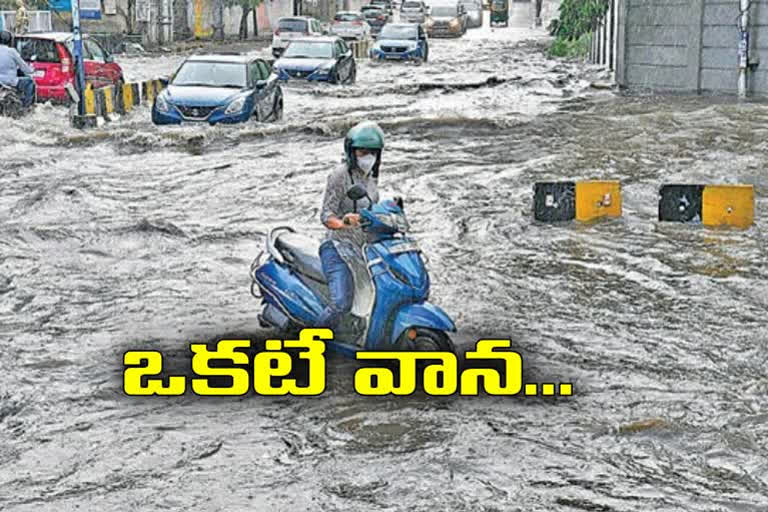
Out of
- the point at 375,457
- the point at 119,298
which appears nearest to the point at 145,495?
the point at 375,457

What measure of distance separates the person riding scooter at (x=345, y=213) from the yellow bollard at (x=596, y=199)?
5569mm

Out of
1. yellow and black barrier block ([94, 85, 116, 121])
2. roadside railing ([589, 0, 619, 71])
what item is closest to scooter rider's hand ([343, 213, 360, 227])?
yellow and black barrier block ([94, 85, 116, 121])

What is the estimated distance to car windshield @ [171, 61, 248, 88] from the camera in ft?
70.0

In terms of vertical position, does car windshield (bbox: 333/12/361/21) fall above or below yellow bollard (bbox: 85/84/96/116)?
above

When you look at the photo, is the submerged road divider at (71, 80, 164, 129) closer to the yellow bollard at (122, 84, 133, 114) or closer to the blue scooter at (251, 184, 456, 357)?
the yellow bollard at (122, 84, 133, 114)

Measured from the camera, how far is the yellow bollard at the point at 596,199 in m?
12.8

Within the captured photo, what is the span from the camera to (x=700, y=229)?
488 inches

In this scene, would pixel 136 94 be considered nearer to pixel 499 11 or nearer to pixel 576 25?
pixel 576 25

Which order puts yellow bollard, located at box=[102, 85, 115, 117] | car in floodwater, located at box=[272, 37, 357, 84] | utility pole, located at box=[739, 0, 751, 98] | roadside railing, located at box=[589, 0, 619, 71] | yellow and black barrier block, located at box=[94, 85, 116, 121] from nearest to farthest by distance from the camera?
yellow and black barrier block, located at box=[94, 85, 116, 121]
yellow bollard, located at box=[102, 85, 115, 117]
utility pole, located at box=[739, 0, 751, 98]
car in floodwater, located at box=[272, 37, 357, 84]
roadside railing, located at box=[589, 0, 619, 71]

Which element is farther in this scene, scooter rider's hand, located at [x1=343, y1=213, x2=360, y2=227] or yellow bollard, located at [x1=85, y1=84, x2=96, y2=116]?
yellow bollard, located at [x1=85, y1=84, x2=96, y2=116]

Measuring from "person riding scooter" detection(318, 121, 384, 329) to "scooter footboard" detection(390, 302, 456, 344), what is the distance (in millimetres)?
385

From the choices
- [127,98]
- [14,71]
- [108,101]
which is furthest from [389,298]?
[127,98]

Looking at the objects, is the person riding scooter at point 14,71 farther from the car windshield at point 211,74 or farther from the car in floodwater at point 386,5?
the car in floodwater at point 386,5

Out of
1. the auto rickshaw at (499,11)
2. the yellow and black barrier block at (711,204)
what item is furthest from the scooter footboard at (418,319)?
the auto rickshaw at (499,11)
